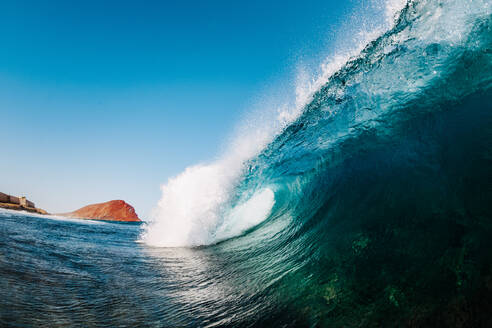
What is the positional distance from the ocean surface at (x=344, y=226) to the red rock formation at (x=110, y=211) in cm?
8033

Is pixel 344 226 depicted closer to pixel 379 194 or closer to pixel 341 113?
pixel 379 194

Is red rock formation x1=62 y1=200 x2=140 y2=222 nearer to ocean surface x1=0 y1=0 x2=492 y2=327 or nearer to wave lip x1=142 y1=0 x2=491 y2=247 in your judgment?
wave lip x1=142 y1=0 x2=491 y2=247

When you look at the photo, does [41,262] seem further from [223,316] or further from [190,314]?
[223,316]

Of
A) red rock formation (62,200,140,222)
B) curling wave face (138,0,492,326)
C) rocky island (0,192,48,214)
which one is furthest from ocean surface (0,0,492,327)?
red rock formation (62,200,140,222)

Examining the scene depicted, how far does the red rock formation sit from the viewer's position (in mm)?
75963

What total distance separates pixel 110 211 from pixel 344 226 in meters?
90.3

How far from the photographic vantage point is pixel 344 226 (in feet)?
13.2

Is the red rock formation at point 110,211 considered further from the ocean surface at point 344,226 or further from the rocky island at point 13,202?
the ocean surface at point 344,226

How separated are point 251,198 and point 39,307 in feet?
21.2

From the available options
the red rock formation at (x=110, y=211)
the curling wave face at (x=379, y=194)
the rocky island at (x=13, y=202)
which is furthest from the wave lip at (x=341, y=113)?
the red rock formation at (x=110, y=211)

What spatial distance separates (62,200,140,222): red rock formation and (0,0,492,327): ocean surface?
8033cm

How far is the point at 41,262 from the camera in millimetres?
3326

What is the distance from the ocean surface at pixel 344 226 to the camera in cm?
224

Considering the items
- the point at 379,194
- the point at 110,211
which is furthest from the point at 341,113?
the point at 110,211
